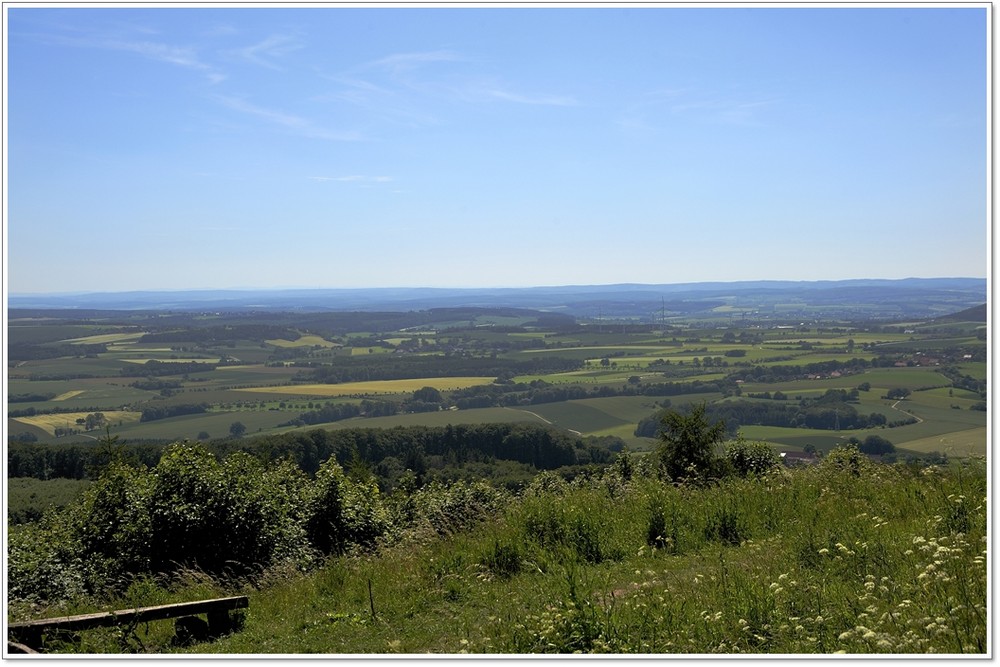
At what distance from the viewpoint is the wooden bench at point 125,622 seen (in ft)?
18.3

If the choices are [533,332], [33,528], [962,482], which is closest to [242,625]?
[962,482]

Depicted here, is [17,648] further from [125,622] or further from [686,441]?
[686,441]

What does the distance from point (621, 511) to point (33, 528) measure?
42.0ft

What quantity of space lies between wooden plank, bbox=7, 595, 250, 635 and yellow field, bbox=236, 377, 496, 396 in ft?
270

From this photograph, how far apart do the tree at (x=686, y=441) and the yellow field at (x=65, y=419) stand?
6125 centimetres

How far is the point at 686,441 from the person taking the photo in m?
13.0

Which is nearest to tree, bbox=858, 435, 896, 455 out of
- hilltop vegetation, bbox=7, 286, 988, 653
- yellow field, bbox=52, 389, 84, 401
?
hilltop vegetation, bbox=7, 286, 988, 653

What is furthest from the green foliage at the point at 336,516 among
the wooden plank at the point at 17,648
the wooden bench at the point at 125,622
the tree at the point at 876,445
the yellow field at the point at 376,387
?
the yellow field at the point at 376,387

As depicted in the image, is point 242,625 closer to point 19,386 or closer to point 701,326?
point 19,386

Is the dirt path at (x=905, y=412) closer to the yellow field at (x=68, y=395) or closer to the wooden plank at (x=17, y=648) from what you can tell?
the wooden plank at (x=17, y=648)

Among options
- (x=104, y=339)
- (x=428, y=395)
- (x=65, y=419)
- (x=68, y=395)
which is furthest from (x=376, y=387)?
(x=104, y=339)

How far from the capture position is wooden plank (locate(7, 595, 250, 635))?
559 cm

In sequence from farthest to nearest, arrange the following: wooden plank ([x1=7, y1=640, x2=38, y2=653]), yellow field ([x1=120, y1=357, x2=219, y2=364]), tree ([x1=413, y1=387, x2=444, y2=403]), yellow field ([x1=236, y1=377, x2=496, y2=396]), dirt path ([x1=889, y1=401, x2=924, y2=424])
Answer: yellow field ([x1=120, y1=357, x2=219, y2=364]) → yellow field ([x1=236, y1=377, x2=496, y2=396]) → tree ([x1=413, y1=387, x2=444, y2=403]) → dirt path ([x1=889, y1=401, x2=924, y2=424]) → wooden plank ([x1=7, y1=640, x2=38, y2=653])

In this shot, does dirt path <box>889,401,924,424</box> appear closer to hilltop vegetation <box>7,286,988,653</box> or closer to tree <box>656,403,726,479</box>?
hilltop vegetation <box>7,286,988,653</box>
